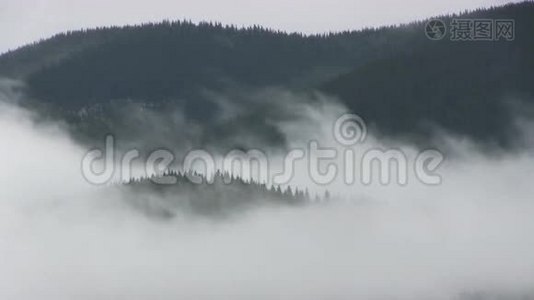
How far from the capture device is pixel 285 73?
6.78 meters

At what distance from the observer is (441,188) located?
21.6 ft

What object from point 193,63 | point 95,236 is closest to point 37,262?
point 95,236

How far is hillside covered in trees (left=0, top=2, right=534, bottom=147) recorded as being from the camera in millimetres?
6676

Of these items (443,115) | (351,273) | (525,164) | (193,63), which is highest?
(193,63)

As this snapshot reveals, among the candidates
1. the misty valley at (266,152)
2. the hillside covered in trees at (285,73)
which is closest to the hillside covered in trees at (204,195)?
the misty valley at (266,152)

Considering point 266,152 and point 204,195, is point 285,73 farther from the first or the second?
point 204,195

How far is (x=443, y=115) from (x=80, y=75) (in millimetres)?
3142

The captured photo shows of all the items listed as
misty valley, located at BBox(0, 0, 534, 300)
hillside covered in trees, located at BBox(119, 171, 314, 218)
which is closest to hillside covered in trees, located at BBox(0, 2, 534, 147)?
misty valley, located at BBox(0, 0, 534, 300)

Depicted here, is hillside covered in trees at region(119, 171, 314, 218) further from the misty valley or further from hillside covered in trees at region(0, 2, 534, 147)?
hillside covered in trees at region(0, 2, 534, 147)

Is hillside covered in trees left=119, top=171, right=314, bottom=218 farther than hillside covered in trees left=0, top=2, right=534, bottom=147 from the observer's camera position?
No

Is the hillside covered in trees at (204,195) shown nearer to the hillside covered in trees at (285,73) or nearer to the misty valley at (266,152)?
the misty valley at (266,152)

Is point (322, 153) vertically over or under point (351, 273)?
over

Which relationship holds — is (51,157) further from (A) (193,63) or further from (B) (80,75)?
(A) (193,63)

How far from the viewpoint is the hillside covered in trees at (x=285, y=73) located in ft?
21.9
